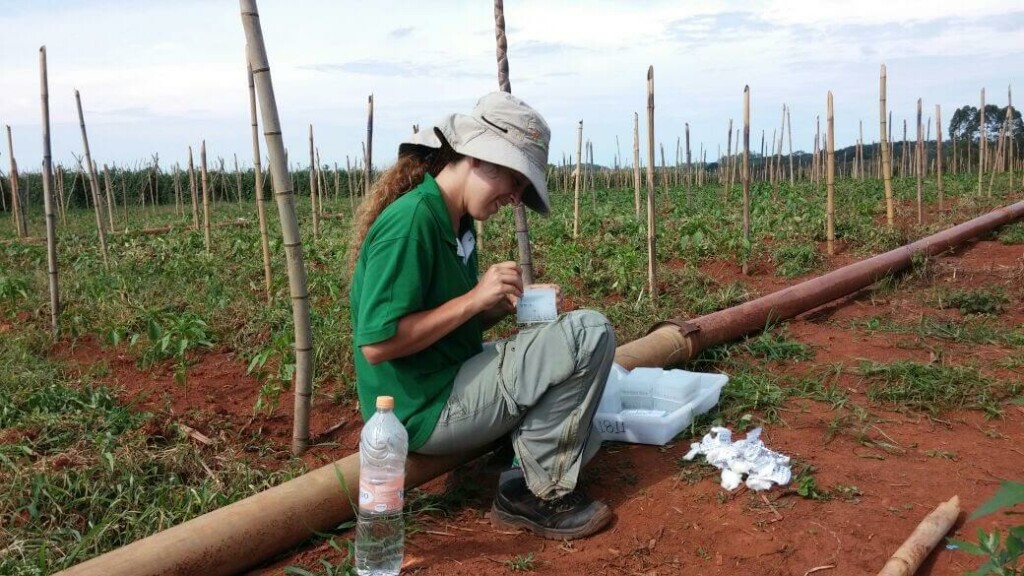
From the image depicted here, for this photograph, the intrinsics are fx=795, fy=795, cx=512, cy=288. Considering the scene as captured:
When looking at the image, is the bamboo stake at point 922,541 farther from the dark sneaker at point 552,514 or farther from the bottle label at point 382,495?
the bottle label at point 382,495

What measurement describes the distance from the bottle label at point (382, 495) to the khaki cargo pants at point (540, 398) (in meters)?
0.28

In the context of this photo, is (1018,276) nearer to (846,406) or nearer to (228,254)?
(846,406)

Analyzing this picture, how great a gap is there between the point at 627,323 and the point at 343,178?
90.7ft

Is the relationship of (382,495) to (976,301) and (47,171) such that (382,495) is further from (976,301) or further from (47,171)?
(976,301)

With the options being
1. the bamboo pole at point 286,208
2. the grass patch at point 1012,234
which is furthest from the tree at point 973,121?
the bamboo pole at point 286,208

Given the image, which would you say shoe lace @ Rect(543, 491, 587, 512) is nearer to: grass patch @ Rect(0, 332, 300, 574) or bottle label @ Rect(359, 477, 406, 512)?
bottle label @ Rect(359, 477, 406, 512)

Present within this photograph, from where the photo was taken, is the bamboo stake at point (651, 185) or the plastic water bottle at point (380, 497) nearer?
the plastic water bottle at point (380, 497)

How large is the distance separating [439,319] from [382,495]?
19.3 inches

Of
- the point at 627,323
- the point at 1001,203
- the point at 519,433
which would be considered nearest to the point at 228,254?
the point at 627,323

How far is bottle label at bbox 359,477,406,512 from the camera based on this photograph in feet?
6.92

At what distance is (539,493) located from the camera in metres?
2.42

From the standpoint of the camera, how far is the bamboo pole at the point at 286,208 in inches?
109

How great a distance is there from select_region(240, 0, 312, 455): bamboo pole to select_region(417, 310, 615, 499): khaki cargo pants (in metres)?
0.83

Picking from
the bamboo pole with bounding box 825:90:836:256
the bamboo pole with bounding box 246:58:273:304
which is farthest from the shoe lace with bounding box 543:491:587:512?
the bamboo pole with bounding box 825:90:836:256
